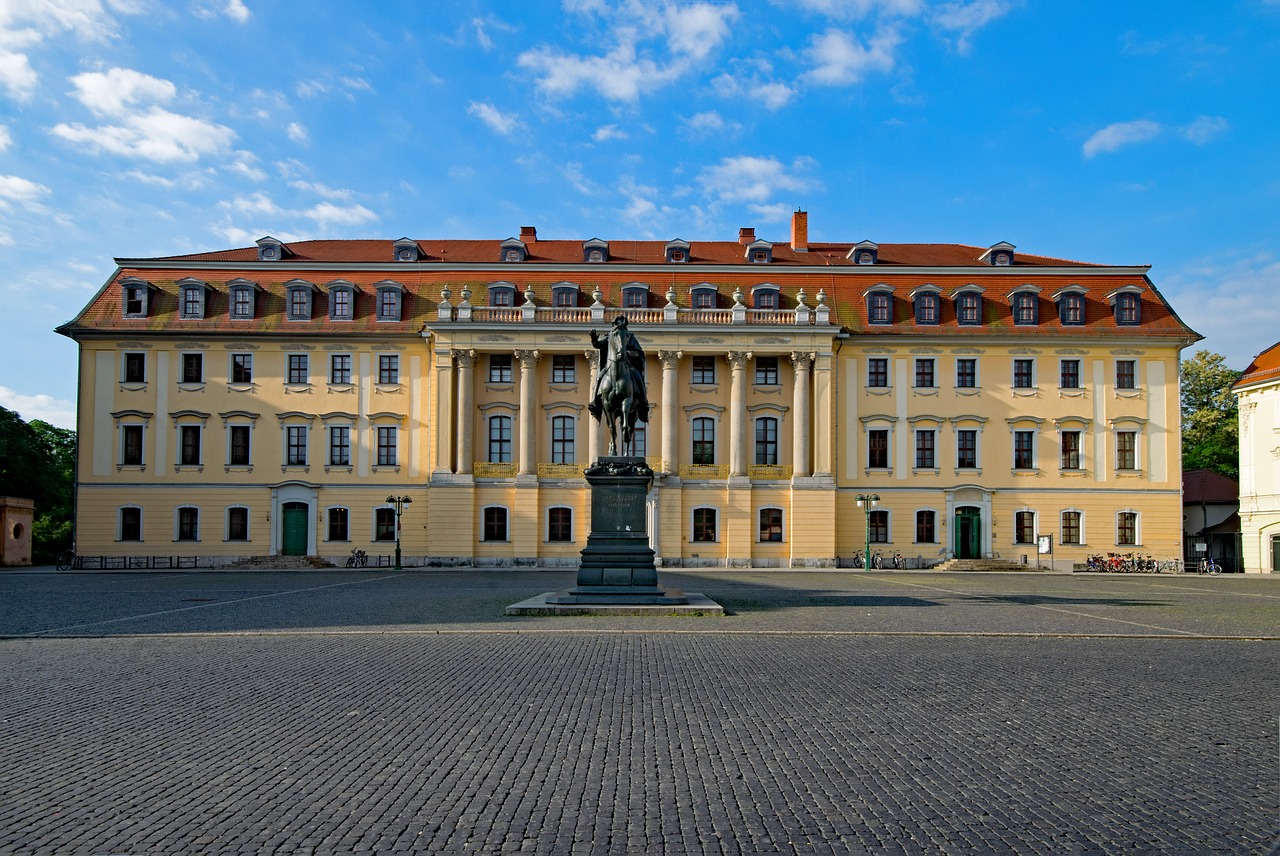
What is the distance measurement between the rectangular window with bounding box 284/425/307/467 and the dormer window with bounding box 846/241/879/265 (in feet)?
97.9

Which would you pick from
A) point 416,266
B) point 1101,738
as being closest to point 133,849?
point 1101,738

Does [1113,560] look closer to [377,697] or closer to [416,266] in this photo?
[416,266]

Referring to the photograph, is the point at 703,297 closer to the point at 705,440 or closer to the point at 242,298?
the point at 705,440

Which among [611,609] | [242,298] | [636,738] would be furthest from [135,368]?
[636,738]

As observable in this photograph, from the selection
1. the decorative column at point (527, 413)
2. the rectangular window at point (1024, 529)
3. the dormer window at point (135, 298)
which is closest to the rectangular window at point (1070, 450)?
the rectangular window at point (1024, 529)

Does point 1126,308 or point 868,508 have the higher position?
point 1126,308

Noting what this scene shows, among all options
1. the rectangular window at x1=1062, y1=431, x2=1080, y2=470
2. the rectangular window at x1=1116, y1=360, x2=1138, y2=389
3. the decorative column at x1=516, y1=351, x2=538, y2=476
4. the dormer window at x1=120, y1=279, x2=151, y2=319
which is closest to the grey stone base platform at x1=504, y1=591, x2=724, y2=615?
the decorative column at x1=516, y1=351, x2=538, y2=476

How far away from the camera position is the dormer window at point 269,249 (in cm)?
4984

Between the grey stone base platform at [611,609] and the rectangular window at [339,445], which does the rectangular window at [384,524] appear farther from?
the grey stone base platform at [611,609]

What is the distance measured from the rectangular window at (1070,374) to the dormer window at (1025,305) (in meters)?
2.56

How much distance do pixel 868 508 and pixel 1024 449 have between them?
9.59 metres

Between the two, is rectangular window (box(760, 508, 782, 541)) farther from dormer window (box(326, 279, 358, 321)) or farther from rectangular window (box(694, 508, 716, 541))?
dormer window (box(326, 279, 358, 321))

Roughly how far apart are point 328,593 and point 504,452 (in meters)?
21.7

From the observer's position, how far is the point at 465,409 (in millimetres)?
46656
